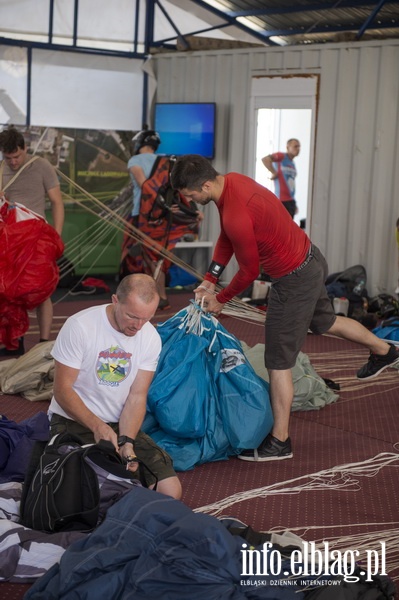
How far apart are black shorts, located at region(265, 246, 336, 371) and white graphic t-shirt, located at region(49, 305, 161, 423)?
2.98 ft

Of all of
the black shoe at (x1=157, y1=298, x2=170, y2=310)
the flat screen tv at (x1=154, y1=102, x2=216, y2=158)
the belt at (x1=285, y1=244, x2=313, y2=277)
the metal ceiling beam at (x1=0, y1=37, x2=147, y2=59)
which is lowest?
the black shoe at (x1=157, y1=298, x2=170, y2=310)

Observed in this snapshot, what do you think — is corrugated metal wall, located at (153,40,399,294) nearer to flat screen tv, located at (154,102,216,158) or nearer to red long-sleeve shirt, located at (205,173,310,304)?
flat screen tv, located at (154,102,216,158)

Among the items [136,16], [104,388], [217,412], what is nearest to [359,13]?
[136,16]

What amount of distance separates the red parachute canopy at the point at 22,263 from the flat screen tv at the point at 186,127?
14.6 feet

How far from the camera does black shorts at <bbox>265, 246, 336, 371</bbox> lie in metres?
4.25

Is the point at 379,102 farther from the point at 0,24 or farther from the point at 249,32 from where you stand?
the point at 0,24

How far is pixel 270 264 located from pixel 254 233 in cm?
21

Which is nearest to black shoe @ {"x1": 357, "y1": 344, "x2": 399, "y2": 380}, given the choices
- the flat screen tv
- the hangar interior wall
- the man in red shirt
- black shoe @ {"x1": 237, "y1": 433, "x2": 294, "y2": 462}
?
the man in red shirt

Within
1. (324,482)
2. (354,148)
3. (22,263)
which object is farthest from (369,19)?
(324,482)

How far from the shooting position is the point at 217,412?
4.21 metres

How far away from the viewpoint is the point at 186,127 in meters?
10.1

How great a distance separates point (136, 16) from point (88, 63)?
31.9 inches

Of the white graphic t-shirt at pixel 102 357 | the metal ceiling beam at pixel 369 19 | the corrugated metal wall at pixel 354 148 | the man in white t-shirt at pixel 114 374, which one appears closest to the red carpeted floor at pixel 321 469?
the man in white t-shirt at pixel 114 374

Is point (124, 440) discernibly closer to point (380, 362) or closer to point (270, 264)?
point (270, 264)
